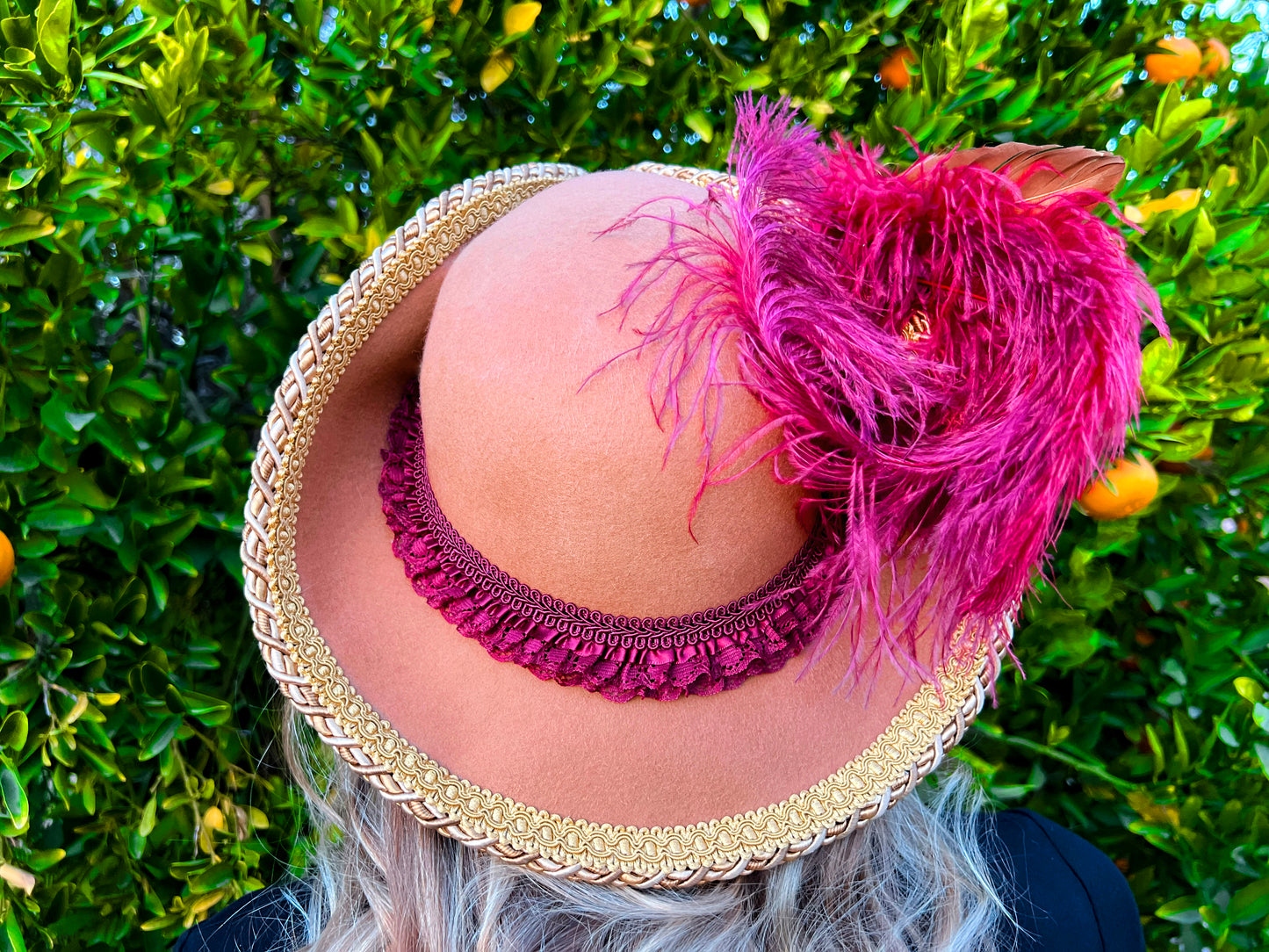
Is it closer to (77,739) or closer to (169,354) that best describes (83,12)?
(169,354)

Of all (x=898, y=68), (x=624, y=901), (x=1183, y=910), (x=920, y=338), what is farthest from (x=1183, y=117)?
(x=624, y=901)

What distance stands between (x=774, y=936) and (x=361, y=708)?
0.60m

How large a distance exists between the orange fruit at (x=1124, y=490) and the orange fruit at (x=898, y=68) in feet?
2.42

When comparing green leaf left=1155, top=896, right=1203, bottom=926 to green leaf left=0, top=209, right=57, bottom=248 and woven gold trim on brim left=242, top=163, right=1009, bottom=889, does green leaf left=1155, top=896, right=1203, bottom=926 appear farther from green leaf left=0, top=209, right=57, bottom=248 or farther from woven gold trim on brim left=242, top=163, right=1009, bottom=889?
green leaf left=0, top=209, right=57, bottom=248

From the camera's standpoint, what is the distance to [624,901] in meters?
1.00

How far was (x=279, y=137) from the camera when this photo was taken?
4.50ft

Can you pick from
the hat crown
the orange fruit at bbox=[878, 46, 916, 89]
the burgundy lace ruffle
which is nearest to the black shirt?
the burgundy lace ruffle

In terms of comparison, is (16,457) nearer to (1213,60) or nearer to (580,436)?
(580,436)

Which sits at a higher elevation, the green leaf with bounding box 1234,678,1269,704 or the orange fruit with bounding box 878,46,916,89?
the orange fruit with bounding box 878,46,916,89

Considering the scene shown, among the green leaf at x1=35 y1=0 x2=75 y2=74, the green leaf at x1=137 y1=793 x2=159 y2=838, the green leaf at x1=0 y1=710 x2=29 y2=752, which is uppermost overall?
the green leaf at x1=35 y1=0 x2=75 y2=74

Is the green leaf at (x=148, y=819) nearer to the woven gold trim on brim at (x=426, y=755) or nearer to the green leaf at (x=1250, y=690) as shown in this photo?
the woven gold trim on brim at (x=426, y=755)

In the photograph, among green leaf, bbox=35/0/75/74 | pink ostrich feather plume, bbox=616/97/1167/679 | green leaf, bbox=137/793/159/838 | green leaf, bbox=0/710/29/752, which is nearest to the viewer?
pink ostrich feather plume, bbox=616/97/1167/679

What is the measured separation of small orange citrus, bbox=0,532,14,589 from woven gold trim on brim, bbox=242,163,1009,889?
1.04 feet

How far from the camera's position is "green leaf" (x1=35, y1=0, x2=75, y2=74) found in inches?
37.0
